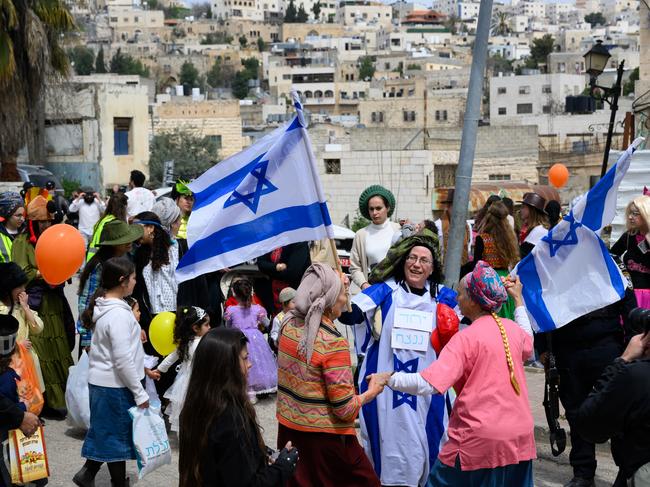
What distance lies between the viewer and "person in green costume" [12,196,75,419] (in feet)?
29.1

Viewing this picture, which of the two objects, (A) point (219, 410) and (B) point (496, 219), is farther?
(B) point (496, 219)

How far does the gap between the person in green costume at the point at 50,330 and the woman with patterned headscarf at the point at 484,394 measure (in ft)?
14.4

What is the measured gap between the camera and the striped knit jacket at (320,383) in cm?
536

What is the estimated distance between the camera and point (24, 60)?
80.4ft

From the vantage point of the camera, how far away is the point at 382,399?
617 cm

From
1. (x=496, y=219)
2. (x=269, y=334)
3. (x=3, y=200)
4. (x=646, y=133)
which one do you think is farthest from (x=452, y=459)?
(x=646, y=133)

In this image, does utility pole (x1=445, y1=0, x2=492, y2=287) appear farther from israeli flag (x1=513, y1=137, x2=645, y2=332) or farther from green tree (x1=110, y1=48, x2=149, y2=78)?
green tree (x1=110, y1=48, x2=149, y2=78)

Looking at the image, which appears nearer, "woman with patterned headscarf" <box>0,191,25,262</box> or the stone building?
"woman with patterned headscarf" <box>0,191,25,262</box>

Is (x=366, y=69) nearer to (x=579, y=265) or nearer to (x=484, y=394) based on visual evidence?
(x=579, y=265)

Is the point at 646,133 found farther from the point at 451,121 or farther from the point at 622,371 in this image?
the point at 451,121

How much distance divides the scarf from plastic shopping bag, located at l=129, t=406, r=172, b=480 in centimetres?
162

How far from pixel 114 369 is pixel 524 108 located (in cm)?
9387

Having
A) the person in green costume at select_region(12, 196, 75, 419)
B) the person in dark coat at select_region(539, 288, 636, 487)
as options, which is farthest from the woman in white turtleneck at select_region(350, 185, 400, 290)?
the person in green costume at select_region(12, 196, 75, 419)

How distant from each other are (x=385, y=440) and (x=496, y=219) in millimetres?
3191
